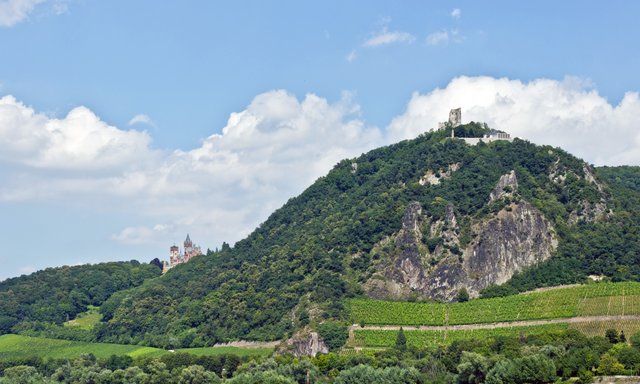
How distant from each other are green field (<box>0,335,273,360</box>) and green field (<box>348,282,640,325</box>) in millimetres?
14485

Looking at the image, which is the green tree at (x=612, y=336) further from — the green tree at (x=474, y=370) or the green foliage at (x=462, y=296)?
the green foliage at (x=462, y=296)

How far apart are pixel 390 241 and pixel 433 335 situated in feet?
82.3

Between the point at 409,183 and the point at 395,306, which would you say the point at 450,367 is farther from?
the point at 409,183

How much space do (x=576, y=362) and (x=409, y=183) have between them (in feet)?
227

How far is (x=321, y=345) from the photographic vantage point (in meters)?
136

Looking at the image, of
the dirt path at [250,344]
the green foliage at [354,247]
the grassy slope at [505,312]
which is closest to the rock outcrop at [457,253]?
the green foliage at [354,247]

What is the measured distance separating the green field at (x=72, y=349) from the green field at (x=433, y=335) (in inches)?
451

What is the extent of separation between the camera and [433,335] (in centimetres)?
13450

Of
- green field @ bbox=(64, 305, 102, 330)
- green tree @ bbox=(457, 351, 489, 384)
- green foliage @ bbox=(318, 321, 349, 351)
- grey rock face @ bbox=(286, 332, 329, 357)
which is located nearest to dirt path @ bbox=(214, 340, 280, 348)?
grey rock face @ bbox=(286, 332, 329, 357)

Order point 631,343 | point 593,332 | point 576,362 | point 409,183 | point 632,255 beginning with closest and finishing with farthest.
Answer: point 576,362
point 631,343
point 593,332
point 632,255
point 409,183

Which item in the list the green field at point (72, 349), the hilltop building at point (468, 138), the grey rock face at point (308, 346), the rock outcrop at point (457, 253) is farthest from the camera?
the hilltop building at point (468, 138)

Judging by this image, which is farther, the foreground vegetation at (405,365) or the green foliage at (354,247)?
the green foliage at (354,247)

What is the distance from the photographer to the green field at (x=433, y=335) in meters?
130

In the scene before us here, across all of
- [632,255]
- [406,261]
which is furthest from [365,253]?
[632,255]
